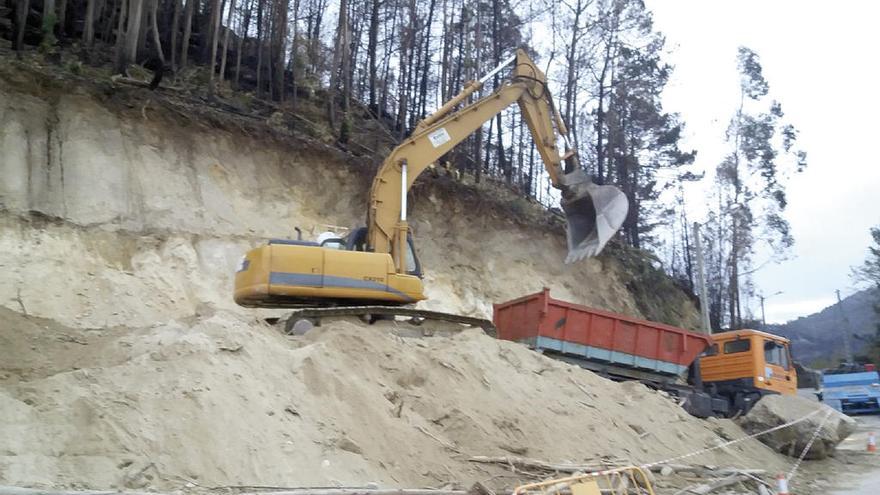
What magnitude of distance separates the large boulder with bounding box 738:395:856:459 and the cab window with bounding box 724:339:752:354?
1.74 meters

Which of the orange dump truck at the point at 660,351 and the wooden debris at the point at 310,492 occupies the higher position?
the orange dump truck at the point at 660,351

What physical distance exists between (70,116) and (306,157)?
19.0ft

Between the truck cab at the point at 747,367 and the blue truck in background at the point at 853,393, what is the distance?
10.7 meters

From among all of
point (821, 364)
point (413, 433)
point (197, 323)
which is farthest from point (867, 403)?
point (821, 364)

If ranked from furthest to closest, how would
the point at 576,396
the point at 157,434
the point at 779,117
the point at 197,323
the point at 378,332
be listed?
the point at 779,117 → the point at 576,396 → the point at 378,332 → the point at 197,323 → the point at 157,434

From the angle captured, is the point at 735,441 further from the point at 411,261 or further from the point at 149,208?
the point at 149,208

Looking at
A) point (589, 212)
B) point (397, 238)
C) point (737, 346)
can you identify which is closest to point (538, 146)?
point (589, 212)

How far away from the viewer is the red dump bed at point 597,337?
13461mm

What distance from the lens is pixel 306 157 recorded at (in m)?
19.4

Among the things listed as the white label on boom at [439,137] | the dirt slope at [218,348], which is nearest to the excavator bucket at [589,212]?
the white label on boom at [439,137]

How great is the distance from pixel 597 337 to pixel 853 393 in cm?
1701

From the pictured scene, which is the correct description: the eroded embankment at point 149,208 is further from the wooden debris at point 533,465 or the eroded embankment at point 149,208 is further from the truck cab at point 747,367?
the wooden debris at point 533,465

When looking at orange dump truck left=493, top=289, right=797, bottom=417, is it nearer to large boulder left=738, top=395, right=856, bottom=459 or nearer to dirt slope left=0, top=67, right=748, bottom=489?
large boulder left=738, top=395, right=856, bottom=459

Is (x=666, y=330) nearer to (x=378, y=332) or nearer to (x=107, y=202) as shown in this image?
(x=378, y=332)
